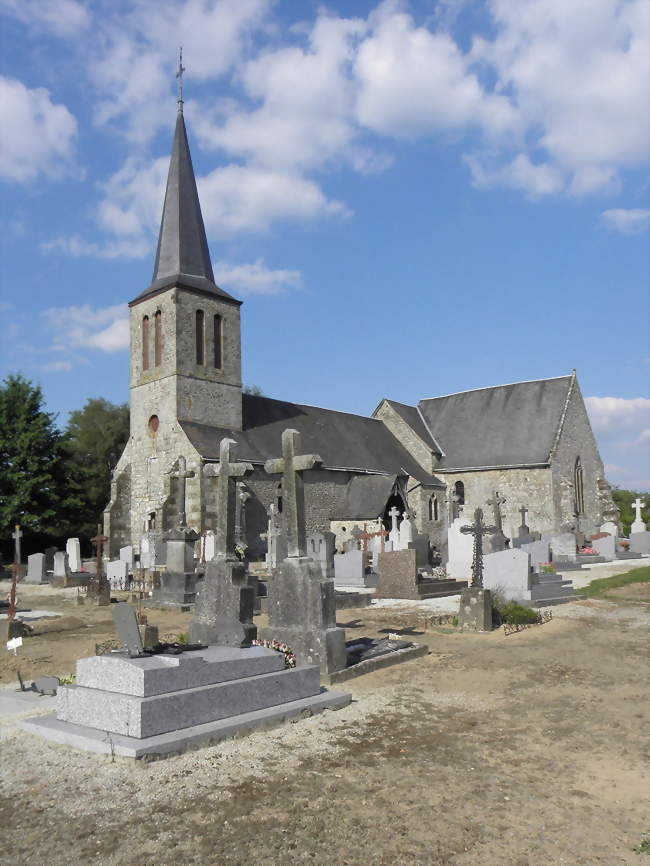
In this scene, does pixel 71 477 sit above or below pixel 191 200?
below

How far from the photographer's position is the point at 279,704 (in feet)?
20.1

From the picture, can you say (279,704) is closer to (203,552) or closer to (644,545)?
(203,552)

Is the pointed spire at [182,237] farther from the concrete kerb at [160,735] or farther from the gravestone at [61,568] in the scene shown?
the concrete kerb at [160,735]

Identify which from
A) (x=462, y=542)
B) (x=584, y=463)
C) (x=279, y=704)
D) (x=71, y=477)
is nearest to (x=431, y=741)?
(x=279, y=704)

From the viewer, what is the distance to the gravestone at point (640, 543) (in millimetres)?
26975

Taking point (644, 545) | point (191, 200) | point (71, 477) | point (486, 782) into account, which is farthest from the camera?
point (71, 477)

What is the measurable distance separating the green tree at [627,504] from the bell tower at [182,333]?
846 inches

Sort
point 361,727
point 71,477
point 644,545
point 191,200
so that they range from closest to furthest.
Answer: point 361,727 → point 644,545 → point 191,200 → point 71,477

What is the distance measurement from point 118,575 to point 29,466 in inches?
579

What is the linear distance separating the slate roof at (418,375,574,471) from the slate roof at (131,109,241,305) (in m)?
15.2

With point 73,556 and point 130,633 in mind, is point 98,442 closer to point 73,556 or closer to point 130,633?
point 73,556

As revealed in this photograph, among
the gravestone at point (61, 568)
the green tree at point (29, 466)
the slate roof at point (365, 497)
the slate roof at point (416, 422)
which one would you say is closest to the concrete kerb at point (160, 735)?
the gravestone at point (61, 568)

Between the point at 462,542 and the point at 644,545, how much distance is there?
12.1 m

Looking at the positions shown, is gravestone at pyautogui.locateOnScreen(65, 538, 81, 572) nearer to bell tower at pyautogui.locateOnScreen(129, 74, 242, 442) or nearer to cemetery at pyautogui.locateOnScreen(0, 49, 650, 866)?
cemetery at pyautogui.locateOnScreen(0, 49, 650, 866)
